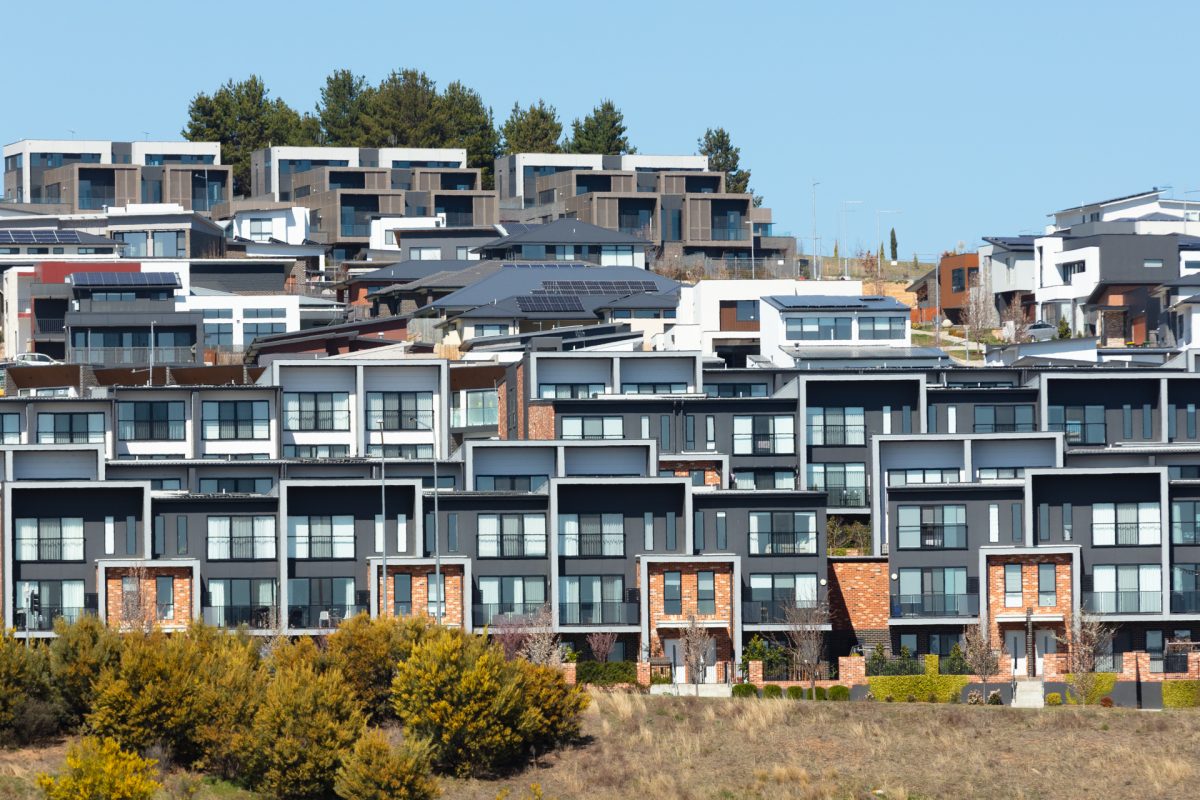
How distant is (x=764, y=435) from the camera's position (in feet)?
355

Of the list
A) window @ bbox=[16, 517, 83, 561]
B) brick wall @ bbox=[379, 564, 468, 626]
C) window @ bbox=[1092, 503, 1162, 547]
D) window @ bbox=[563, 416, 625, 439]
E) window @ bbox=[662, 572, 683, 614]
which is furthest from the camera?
window @ bbox=[563, 416, 625, 439]

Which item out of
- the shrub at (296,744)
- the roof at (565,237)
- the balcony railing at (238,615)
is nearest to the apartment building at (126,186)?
the roof at (565,237)

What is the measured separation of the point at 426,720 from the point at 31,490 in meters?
29.7

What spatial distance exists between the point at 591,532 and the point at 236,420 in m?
23.7

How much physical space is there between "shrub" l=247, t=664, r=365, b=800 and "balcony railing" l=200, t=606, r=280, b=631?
24.2m

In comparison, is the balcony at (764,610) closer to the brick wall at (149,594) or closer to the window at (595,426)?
the window at (595,426)

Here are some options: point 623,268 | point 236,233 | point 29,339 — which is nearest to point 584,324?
point 623,268

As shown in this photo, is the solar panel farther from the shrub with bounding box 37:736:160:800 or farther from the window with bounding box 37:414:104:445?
the shrub with bounding box 37:736:160:800

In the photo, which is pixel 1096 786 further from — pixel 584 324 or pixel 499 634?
pixel 584 324

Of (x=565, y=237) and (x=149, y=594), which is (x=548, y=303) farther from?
(x=149, y=594)

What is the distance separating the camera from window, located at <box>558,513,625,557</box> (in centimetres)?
9550

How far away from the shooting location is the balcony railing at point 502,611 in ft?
308

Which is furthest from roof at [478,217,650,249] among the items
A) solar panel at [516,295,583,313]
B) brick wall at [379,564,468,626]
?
brick wall at [379,564,468,626]

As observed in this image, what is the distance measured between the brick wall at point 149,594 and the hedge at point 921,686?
86.7 feet
